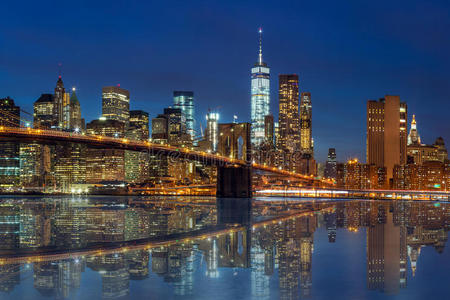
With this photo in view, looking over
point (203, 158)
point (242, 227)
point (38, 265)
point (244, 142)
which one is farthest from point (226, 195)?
point (38, 265)


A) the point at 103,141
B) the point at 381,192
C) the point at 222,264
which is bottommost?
the point at 381,192

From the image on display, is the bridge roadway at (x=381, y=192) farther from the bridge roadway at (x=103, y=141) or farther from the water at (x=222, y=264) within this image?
the water at (x=222, y=264)

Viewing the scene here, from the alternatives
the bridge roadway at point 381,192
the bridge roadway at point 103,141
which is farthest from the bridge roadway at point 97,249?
the bridge roadway at point 381,192

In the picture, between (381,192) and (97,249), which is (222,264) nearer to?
(97,249)

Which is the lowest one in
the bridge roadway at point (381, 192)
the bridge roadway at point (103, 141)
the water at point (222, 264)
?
the bridge roadway at point (381, 192)

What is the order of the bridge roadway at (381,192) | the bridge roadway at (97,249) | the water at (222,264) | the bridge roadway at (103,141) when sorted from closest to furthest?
1. the water at (222,264)
2. the bridge roadway at (97,249)
3. the bridge roadway at (103,141)
4. the bridge roadway at (381,192)

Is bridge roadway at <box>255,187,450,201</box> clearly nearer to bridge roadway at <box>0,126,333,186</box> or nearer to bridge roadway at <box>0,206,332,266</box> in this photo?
bridge roadway at <box>0,126,333,186</box>

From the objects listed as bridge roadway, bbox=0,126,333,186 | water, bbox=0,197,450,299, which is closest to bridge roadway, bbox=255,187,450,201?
bridge roadway, bbox=0,126,333,186

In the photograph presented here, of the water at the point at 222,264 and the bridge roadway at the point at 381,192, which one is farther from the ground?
the water at the point at 222,264

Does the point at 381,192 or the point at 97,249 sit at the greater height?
the point at 97,249

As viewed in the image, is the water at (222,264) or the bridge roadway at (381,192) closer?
the water at (222,264)

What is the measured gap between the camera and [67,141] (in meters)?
64.5

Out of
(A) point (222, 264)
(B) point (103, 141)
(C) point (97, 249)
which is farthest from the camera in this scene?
(B) point (103, 141)

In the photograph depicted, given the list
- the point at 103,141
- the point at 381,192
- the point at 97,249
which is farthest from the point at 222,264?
the point at 381,192
